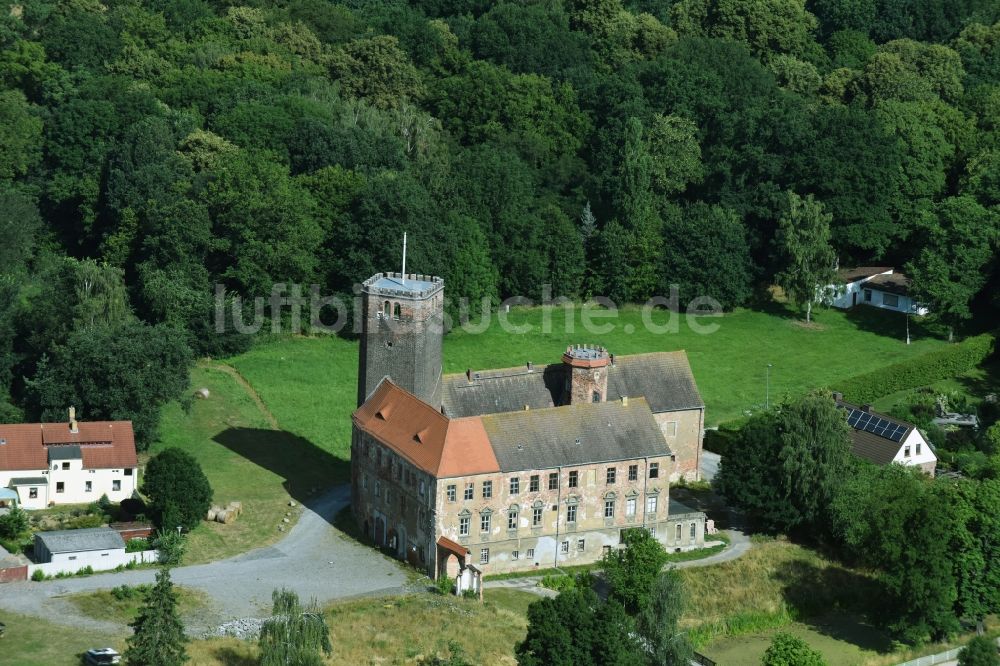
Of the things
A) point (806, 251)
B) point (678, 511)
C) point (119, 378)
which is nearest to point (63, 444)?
point (119, 378)

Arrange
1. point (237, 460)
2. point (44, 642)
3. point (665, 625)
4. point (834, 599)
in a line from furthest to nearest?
point (237, 460), point (834, 599), point (665, 625), point (44, 642)

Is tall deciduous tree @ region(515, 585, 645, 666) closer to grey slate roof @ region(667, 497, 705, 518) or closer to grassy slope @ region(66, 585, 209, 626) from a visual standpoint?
grassy slope @ region(66, 585, 209, 626)

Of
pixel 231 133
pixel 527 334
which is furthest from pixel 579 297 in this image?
pixel 231 133

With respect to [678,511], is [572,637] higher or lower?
lower

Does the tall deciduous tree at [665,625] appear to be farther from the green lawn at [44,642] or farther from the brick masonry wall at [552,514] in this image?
the green lawn at [44,642]

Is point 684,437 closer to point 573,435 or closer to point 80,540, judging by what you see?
point 573,435

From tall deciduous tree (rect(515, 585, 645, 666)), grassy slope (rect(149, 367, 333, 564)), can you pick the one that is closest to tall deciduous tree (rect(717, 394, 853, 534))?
tall deciduous tree (rect(515, 585, 645, 666))

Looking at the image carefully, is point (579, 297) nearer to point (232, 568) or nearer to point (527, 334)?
point (527, 334)
